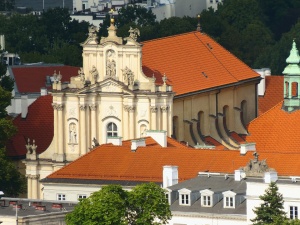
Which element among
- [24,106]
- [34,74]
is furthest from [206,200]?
[34,74]

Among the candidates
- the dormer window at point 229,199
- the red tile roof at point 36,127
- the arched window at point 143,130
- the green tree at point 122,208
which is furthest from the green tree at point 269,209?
the red tile roof at point 36,127

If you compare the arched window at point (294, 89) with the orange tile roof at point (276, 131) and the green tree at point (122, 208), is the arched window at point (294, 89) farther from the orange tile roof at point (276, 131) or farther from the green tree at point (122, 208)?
the green tree at point (122, 208)

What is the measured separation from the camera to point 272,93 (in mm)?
167000

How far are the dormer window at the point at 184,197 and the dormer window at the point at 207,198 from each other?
551 mm

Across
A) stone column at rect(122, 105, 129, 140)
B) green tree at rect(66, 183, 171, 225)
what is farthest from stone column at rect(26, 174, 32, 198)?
green tree at rect(66, 183, 171, 225)

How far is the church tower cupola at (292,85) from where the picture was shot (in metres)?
151

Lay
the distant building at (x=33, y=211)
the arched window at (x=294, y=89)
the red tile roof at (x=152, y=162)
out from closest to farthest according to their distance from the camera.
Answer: the distant building at (x=33, y=211) → the red tile roof at (x=152, y=162) → the arched window at (x=294, y=89)

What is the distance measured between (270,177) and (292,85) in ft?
110

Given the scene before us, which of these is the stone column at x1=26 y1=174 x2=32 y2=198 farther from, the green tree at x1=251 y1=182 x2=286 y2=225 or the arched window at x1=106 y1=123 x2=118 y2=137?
the green tree at x1=251 y1=182 x2=286 y2=225

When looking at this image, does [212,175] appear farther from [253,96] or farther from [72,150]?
[253,96]

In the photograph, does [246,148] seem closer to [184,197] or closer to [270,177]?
[184,197]

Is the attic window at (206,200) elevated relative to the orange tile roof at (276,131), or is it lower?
lower

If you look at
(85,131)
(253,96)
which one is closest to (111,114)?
(85,131)

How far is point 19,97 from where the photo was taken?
540ft
